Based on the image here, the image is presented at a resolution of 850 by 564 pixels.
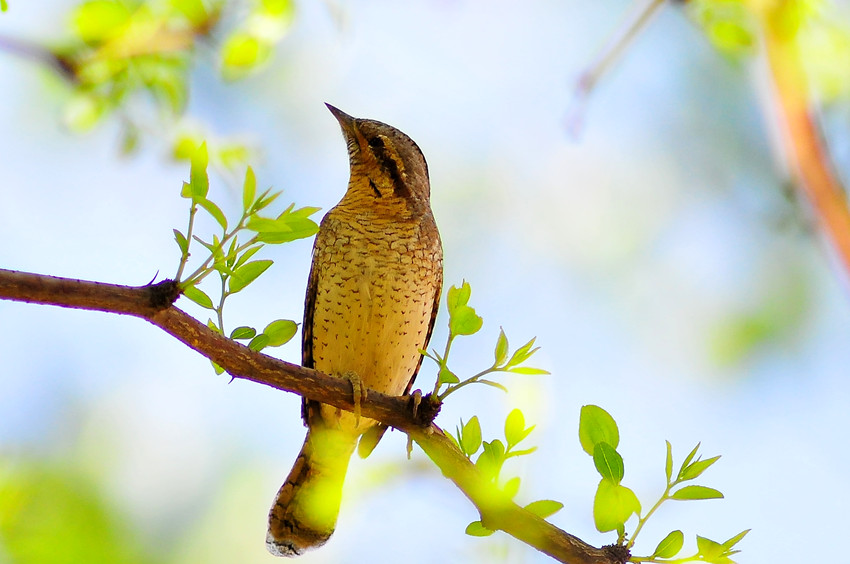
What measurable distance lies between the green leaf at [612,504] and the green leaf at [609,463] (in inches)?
0.7

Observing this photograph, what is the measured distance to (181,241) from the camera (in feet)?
5.47

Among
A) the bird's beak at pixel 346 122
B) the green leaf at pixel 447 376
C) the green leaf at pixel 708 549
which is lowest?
the green leaf at pixel 708 549

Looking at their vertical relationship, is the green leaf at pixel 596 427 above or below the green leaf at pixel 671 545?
above

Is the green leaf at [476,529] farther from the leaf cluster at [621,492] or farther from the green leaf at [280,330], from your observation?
the green leaf at [280,330]

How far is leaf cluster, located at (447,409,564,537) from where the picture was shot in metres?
1.92

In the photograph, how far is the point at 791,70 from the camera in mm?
1904

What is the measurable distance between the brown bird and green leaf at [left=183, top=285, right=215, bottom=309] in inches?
62.9

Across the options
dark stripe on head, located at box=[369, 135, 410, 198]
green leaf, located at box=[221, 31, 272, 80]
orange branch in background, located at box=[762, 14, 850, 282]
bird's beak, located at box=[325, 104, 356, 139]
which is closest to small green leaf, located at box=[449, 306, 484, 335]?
orange branch in background, located at box=[762, 14, 850, 282]

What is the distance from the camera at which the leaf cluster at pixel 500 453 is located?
6.31 ft

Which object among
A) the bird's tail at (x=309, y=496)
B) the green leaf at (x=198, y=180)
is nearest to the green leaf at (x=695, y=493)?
the green leaf at (x=198, y=180)

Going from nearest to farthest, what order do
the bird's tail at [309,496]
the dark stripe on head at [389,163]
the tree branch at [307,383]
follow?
the tree branch at [307,383] → the bird's tail at [309,496] → the dark stripe on head at [389,163]

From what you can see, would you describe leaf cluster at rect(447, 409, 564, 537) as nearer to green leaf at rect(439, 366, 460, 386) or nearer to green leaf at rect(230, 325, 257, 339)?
green leaf at rect(439, 366, 460, 386)

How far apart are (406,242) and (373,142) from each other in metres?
0.59

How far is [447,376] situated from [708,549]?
0.69 metres
